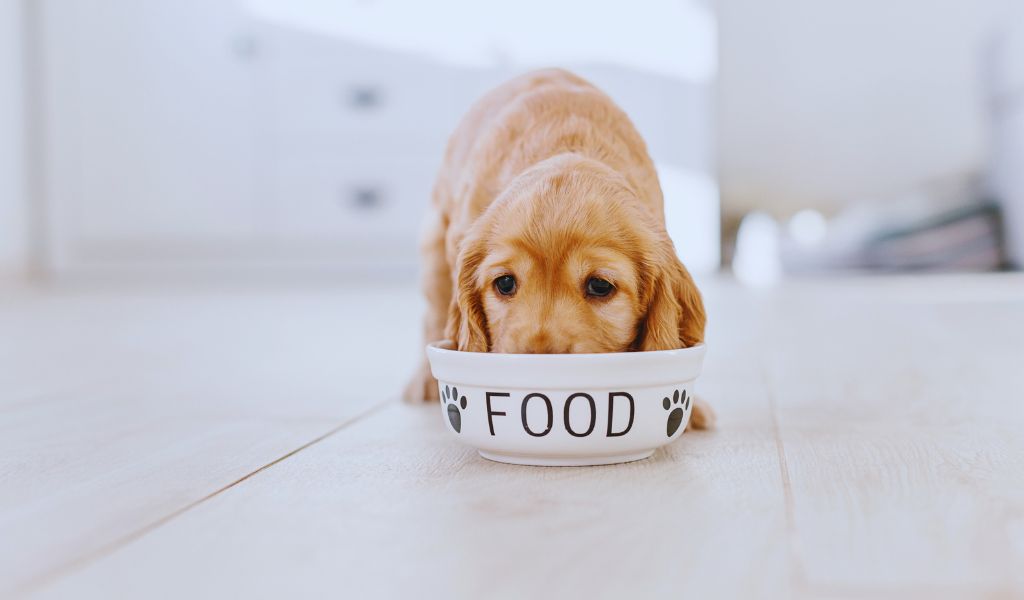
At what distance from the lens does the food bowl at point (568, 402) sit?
1.03 metres

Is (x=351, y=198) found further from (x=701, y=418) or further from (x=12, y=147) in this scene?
(x=701, y=418)

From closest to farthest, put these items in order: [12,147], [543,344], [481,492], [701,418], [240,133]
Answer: [481,492] → [543,344] → [701,418] → [240,133] → [12,147]

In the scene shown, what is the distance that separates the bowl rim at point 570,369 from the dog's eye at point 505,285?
0.13 m

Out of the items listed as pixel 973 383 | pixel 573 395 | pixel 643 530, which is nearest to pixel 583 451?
pixel 573 395

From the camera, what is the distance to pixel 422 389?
5.41 feet

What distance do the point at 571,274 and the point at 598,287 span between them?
0.04 meters

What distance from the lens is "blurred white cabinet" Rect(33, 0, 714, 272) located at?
17.2 feet

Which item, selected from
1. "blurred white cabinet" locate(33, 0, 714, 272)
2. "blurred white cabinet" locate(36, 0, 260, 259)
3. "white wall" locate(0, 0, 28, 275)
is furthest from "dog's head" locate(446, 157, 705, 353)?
"white wall" locate(0, 0, 28, 275)

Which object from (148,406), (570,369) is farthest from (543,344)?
(148,406)

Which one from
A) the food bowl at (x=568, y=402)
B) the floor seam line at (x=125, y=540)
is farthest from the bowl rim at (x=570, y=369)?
the floor seam line at (x=125, y=540)

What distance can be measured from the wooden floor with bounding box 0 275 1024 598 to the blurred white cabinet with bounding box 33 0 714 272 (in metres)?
3.24

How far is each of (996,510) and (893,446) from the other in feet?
1.01

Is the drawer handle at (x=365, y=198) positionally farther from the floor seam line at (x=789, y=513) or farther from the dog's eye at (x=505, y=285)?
the dog's eye at (x=505, y=285)

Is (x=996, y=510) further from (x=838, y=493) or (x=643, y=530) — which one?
(x=643, y=530)
